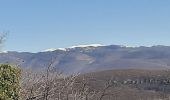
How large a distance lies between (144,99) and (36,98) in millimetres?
52526

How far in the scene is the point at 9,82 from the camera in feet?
40.6

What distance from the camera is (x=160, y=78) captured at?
93438mm

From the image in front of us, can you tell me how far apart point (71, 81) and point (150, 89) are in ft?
234

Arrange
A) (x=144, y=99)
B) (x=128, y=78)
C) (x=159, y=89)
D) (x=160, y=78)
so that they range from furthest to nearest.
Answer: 1. (x=128, y=78)
2. (x=160, y=78)
3. (x=159, y=89)
4. (x=144, y=99)

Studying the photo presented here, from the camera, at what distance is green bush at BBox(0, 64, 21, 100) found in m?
12.2

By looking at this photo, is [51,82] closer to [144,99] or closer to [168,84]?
[144,99]

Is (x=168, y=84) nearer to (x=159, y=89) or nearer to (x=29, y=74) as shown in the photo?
(x=159, y=89)

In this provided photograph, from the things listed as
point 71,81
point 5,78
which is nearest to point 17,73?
point 5,78

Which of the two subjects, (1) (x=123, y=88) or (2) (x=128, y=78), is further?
(2) (x=128, y=78)

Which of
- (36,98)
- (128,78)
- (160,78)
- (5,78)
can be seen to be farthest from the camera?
(128,78)

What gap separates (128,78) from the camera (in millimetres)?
103000

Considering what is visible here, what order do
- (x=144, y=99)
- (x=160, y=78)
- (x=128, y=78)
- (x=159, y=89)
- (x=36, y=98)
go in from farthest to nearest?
1. (x=128, y=78)
2. (x=160, y=78)
3. (x=159, y=89)
4. (x=144, y=99)
5. (x=36, y=98)

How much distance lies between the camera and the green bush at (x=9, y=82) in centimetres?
1217

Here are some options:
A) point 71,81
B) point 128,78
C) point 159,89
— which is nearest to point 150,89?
point 159,89
